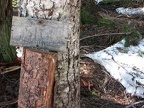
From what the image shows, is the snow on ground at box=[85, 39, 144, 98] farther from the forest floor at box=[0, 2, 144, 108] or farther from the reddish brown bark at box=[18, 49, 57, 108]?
the reddish brown bark at box=[18, 49, 57, 108]

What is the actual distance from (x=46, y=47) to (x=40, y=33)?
86 mm

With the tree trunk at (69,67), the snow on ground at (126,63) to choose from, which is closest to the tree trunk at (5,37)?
the snow on ground at (126,63)

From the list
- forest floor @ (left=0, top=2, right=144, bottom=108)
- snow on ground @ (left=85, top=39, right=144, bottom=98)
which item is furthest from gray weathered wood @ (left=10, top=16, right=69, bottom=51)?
snow on ground @ (left=85, top=39, right=144, bottom=98)

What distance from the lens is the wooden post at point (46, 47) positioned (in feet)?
6.33

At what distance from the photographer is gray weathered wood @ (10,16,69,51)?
1920 mm

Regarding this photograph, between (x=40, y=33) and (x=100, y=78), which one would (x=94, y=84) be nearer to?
(x=100, y=78)

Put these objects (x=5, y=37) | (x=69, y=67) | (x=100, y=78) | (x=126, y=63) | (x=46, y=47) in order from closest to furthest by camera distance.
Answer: (x=46, y=47)
(x=69, y=67)
(x=5, y=37)
(x=100, y=78)
(x=126, y=63)

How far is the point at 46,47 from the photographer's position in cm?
192

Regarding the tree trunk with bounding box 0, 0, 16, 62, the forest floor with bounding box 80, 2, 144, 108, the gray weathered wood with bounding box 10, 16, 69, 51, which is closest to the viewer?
the gray weathered wood with bounding box 10, 16, 69, 51

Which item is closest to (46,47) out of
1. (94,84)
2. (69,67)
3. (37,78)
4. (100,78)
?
(37,78)

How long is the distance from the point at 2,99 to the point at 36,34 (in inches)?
44.8

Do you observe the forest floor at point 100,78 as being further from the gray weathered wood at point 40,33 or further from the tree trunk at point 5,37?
the gray weathered wood at point 40,33

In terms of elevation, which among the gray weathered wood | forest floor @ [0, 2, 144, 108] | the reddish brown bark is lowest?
forest floor @ [0, 2, 144, 108]

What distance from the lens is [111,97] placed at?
3.24m
